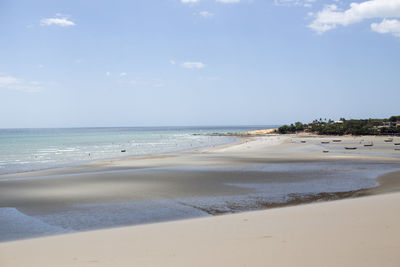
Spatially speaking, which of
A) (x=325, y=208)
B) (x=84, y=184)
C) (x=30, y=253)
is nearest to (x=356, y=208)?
(x=325, y=208)

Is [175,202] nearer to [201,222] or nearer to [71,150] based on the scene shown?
[201,222]

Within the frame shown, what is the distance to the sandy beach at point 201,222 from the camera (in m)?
6.29

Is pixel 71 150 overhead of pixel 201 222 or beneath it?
beneath

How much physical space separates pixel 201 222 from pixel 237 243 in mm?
2358

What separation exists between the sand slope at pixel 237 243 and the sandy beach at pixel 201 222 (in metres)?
0.02

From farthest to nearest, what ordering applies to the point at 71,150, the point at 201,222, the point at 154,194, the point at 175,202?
1. the point at 71,150
2. the point at 154,194
3. the point at 175,202
4. the point at 201,222

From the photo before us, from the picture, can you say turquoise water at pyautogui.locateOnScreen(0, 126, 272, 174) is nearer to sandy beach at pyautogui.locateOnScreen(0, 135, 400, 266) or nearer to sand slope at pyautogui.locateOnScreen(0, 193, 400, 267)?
sandy beach at pyautogui.locateOnScreen(0, 135, 400, 266)

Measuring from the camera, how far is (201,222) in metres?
9.22

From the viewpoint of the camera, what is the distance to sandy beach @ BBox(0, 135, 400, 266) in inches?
247

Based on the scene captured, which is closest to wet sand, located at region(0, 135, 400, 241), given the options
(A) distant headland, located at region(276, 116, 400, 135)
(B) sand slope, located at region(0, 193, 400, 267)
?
(B) sand slope, located at region(0, 193, 400, 267)

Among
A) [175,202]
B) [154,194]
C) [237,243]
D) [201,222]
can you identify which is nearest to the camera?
[237,243]

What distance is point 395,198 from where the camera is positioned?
465 inches

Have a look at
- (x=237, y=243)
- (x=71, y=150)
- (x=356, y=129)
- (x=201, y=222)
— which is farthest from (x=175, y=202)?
(x=356, y=129)

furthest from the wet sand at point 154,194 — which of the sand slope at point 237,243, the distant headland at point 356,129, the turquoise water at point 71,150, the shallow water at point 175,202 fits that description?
the distant headland at point 356,129
